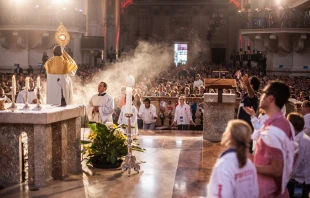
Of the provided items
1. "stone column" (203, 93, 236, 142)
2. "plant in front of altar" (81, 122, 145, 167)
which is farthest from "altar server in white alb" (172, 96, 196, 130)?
"plant in front of altar" (81, 122, 145, 167)

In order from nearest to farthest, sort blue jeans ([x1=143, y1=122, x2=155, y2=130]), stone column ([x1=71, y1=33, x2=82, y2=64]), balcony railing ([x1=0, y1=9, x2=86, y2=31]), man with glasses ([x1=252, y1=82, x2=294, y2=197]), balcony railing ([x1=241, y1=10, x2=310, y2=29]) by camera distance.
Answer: man with glasses ([x1=252, y1=82, x2=294, y2=197]), blue jeans ([x1=143, y1=122, x2=155, y2=130]), balcony railing ([x1=241, y1=10, x2=310, y2=29]), balcony railing ([x1=0, y1=9, x2=86, y2=31]), stone column ([x1=71, y1=33, x2=82, y2=64])

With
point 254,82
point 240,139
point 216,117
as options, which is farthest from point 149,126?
point 240,139

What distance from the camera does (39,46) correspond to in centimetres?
2805

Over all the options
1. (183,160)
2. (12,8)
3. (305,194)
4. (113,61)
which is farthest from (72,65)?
(113,61)

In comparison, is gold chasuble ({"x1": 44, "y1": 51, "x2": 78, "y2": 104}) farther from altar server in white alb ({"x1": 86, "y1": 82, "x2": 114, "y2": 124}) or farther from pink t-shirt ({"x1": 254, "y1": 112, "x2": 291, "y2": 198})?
pink t-shirt ({"x1": 254, "y1": 112, "x2": 291, "y2": 198})

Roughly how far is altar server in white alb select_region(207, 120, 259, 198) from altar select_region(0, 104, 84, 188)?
11.3 ft

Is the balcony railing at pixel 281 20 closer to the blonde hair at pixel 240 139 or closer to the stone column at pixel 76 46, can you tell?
the stone column at pixel 76 46

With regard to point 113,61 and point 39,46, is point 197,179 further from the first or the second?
point 113,61

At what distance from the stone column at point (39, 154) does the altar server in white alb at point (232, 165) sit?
3.50 meters

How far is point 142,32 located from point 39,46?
73.0 feet

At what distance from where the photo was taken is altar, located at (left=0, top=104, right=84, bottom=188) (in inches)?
261

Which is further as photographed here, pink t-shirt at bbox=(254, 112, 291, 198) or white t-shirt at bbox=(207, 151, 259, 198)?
pink t-shirt at bbox=(254, 112, 291, 198)

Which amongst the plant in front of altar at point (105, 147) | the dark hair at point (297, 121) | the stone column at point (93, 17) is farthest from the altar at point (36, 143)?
the stone column at point (93, 17)

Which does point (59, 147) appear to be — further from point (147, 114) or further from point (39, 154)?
point (147, 114)
